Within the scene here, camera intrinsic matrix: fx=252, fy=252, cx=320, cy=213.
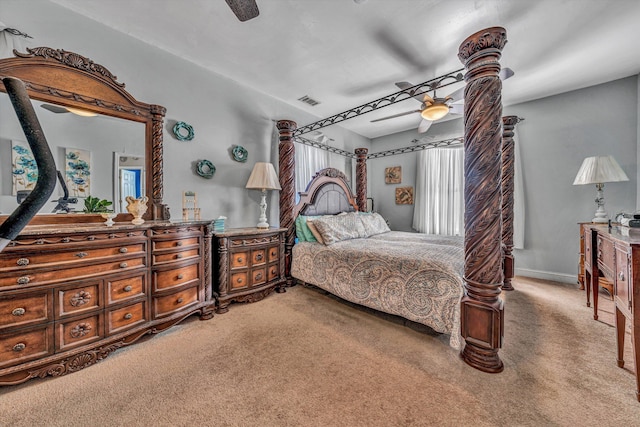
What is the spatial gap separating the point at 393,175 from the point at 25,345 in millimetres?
5624

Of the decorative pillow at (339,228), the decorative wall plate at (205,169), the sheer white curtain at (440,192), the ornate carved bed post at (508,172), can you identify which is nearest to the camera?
the decorative wall plate at (205,169)

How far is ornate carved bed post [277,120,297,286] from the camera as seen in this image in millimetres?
3467

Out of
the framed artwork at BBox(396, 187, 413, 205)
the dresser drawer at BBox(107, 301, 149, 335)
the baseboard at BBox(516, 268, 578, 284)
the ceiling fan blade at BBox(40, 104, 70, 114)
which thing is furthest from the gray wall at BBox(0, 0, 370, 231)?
the baseboard at BBox(516, 268, 578, 284)

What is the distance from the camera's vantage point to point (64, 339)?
1.73m

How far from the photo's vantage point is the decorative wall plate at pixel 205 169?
304 centimetres

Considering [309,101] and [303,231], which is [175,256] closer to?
[303,231]

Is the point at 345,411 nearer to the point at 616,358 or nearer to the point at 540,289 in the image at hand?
the point at 616,358

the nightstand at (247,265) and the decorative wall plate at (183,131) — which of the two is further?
the decorative wall plate at (183,131)

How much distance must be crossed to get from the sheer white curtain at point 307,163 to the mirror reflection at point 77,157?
2.18 metres

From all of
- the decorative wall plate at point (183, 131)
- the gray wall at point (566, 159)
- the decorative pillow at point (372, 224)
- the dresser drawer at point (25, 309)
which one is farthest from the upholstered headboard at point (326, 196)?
the gray wall at point (566, 159)

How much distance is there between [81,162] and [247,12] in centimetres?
192

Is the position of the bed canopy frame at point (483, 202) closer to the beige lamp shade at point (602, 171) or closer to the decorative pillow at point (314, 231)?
the decorative pillow at point (314, 231)

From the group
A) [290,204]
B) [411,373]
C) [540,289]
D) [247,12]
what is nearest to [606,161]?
[540,289]

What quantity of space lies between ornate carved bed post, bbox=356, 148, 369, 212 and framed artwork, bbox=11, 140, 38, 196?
14.4 ft
